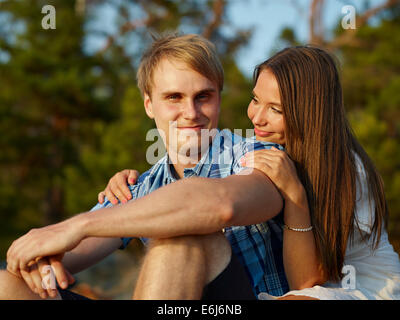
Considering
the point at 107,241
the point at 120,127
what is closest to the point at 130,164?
the point at 120,127

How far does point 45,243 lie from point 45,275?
142 millimetres

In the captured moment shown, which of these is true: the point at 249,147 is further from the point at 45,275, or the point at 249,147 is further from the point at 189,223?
the point at 45,275

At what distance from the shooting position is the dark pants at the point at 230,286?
1506mm

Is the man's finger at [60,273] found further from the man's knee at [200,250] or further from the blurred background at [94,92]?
the blurred background at [94,92]

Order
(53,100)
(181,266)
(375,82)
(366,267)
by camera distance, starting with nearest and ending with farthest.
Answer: (181,266), (366,267), (375,82), (53,100)

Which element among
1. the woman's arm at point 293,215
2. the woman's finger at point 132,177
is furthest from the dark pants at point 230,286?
the woman's finger at point 132,177

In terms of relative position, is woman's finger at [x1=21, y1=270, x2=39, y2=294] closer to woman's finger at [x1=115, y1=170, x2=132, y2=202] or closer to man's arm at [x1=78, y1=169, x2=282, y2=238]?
man's arm at [x1=78, y1=169, x2=282, y2=238]

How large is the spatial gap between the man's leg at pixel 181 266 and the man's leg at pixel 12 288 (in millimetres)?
525

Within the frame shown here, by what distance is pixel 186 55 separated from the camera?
2240 mm

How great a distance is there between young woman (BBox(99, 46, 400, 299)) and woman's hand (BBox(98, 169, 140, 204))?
67cm

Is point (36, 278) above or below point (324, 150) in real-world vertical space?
below

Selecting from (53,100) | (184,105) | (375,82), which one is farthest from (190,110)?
(53,100)

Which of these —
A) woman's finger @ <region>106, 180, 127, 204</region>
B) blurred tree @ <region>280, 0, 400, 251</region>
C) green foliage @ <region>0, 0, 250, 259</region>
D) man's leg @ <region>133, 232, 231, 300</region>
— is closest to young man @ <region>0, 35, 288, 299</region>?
man's leg @ <region>133, 232, 231, 300</region>

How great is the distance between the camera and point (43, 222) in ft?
36.9
